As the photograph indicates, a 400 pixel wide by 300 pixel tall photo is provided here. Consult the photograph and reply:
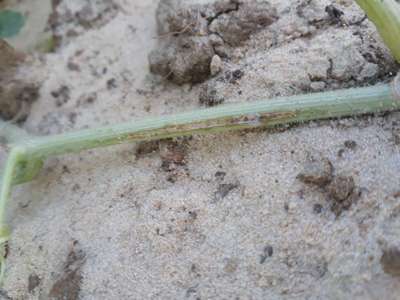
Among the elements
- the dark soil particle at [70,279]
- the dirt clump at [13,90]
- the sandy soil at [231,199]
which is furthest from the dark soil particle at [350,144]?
the dirt clump at [13,90]

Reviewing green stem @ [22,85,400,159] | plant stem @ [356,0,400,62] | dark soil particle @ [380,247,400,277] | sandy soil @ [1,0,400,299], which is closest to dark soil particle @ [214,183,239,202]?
sandy soil @ [1,0,400,299]

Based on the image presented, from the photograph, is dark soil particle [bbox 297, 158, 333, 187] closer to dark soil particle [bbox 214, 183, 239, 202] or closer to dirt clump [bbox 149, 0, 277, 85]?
dark soil particle [bbox 214, 183, 239, 202]

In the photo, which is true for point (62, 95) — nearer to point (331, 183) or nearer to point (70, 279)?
point (70, 279)

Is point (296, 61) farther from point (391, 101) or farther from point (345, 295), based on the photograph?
point (345, 295)

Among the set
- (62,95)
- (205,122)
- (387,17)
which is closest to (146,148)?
(205,122)

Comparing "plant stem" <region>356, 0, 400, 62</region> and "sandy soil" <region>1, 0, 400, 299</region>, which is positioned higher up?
"plant stem" <region>356, 0, 400, 62</region>

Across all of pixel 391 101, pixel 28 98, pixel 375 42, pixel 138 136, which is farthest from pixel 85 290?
pixel 375 42

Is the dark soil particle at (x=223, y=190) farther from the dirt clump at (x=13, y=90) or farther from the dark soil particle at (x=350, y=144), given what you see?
the dirt clump at (x=13, y=90)
